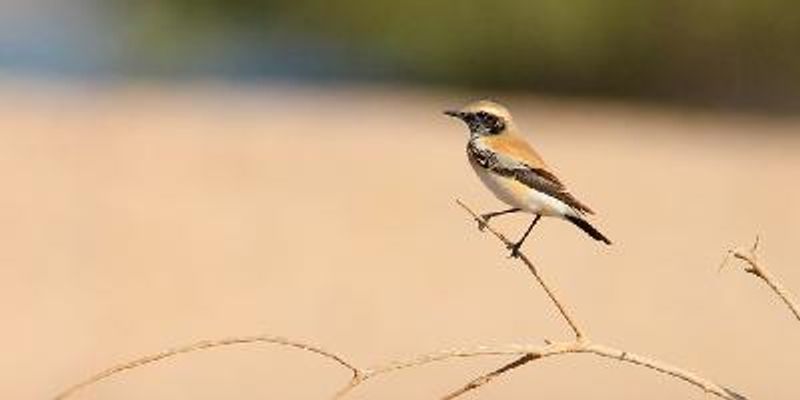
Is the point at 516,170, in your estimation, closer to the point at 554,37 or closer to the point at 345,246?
the point at 345,246

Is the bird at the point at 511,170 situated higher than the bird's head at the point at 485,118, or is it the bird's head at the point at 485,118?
the bird's head at the point at 485,118

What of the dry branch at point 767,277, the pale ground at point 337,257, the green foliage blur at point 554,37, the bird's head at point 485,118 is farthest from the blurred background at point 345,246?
the dry branch at point 767,277

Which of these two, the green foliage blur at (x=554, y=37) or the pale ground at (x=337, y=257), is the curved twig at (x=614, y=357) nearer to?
the pale ground at (x=337, y=257)

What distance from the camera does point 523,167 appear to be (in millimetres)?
3162

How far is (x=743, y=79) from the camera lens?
1978cm

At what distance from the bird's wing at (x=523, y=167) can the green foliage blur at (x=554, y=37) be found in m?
15.3

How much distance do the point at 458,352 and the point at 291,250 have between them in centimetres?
863

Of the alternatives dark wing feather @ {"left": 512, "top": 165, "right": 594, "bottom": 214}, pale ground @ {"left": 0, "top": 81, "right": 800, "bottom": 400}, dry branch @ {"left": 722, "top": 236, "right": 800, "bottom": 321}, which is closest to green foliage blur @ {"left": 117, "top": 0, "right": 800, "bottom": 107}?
pale ground @ {"left": 0, "top": 81, "right": 800, "bottom": 400}

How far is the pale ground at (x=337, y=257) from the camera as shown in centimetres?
991

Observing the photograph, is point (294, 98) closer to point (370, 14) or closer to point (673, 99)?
point (370, 14)

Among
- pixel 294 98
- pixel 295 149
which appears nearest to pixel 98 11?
pixel 294 98

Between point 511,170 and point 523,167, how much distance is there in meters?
0.03

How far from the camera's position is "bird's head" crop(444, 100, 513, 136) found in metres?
3.20

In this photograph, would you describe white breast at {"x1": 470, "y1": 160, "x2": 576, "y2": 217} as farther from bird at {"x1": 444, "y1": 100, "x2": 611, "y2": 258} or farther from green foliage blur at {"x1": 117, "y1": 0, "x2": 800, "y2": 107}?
green foliage blur at {"x1": 117, "y1": 0, "x2": 800, "y2": 107}
